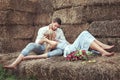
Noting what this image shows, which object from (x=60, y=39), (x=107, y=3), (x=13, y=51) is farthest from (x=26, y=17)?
(x=107, y=3)

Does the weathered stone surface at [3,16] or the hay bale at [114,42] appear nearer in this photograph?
the hay bale at [114,42]

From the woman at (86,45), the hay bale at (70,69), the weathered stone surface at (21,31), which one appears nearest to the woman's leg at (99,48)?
the woman at (86,45)

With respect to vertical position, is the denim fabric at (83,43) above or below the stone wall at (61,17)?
below

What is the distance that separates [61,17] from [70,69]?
278cm

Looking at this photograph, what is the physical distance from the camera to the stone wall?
24.8ft

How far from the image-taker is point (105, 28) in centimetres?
752

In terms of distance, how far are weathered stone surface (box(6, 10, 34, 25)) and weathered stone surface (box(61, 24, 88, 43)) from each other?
5.85 feet

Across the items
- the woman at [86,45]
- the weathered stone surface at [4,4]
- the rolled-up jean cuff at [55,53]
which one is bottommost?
the rolled-up jean cuff at [55,53]

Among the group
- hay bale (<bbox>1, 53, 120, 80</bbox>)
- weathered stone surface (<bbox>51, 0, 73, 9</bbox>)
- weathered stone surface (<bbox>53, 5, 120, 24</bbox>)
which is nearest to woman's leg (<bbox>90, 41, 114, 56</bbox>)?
hay bale (<bbox>1, 53, 120, 80</bbox>)

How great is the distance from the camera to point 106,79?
5.75 m

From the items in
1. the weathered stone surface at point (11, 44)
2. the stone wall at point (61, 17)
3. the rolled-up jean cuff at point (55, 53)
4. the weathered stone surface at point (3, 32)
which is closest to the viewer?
the rolled-up jean cuff at point (55, 53)

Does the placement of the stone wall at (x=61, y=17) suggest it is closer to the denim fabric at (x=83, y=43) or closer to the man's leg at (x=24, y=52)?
the denim fabric at (x=83, y=43)

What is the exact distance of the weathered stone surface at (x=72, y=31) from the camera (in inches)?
323

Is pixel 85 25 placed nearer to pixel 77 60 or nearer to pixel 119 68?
pixel 77 60
